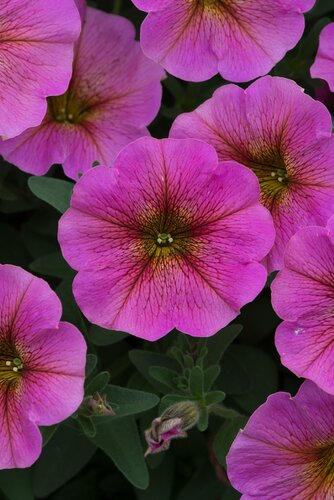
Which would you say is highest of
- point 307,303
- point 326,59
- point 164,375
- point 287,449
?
point 326,59

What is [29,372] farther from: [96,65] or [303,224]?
[96,65]

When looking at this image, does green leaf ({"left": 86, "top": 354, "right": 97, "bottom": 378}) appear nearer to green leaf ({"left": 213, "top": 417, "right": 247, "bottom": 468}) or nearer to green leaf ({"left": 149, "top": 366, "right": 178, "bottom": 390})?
green leaf ({"left": 149, "top": 366, "right": 178, "bottom": 390})

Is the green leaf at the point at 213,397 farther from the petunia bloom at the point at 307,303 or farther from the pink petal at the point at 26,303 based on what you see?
the pink petal at the point at 26,303

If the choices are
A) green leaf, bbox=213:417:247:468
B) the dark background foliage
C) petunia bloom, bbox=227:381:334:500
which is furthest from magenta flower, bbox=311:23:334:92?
green leaf, bbox=213:417:247:468

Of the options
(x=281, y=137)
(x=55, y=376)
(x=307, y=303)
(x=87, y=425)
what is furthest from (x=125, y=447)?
(x=281, y=137)

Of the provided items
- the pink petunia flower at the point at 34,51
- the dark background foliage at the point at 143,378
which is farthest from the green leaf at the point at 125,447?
the pink petunia flower at the point at 34,51

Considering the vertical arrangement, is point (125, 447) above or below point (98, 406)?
below

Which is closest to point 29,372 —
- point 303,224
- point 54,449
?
point 54,449

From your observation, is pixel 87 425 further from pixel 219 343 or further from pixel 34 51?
pixel 34 51
